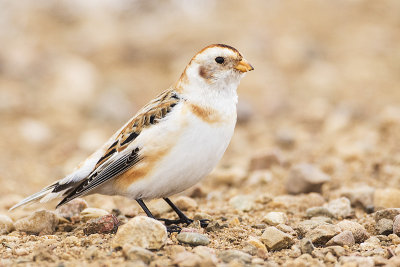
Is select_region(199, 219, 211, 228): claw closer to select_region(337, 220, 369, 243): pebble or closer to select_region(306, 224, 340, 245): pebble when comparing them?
select_region(306, 224, 340, 245): pebble

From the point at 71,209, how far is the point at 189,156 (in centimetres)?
138

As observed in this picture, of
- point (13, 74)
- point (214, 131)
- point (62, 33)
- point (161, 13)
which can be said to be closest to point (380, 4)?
point (161, 13)

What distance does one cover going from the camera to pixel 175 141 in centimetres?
450

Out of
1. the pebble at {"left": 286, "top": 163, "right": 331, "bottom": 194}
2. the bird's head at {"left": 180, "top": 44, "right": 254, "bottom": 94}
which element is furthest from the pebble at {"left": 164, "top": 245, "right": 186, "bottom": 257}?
the pebble at {"left": 286, "top": 163, "right": 331, "bottom": 194}

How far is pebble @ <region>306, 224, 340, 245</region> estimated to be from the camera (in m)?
4.27

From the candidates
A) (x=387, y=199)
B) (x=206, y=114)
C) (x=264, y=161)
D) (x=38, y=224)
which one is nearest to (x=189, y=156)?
(x=206, y=114)

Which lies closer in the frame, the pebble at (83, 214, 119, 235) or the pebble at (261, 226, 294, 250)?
the pebble at (261, 226, 294, 250)

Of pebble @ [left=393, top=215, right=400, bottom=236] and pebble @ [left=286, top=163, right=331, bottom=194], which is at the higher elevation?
pebble @ [left=286, top=163, right=331, bottom=194]

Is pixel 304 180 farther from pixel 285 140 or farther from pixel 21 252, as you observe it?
pixel 21 252

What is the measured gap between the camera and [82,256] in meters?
3.89

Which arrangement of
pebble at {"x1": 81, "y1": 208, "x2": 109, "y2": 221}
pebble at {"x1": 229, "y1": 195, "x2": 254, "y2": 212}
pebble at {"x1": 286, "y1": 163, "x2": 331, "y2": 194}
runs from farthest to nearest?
pebble at {"x1": 286, "y1": 163, "x2": 331, "y2": 194}, pebble at {"x1": 229, "y1": 195, "x2": 254, "y2": 212}, pebble at {"x1": 81, "y1": 208, "x2": 109, "y2": 221}

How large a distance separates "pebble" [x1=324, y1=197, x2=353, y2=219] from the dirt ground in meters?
0.05

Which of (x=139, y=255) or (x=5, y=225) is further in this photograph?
(x=5, y=225)

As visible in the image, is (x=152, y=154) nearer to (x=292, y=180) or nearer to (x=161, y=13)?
(x=292, y=180)
